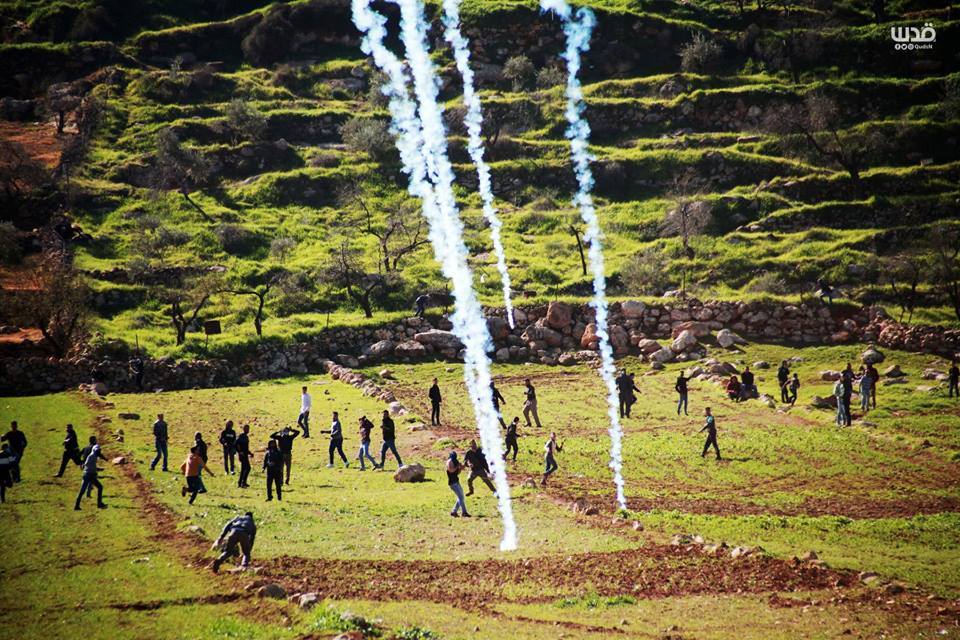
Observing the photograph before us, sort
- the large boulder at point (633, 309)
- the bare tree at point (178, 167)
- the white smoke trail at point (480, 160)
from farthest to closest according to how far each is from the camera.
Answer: the bare tree at point (178, 167)
the white smoke trail at point (480, 160)
the large boulder at point (633, 309)

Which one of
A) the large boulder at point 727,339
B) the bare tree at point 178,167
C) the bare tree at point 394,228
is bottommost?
the large boulder at point 727,339

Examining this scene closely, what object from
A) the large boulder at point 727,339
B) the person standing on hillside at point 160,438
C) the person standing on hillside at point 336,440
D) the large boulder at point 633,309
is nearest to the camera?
the person standing on hillside at point 160,438

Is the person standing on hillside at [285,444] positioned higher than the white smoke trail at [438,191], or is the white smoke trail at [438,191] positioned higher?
the white smoke trail at [438,191]

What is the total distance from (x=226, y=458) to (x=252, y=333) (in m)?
26.4

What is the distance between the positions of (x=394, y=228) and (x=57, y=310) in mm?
26436

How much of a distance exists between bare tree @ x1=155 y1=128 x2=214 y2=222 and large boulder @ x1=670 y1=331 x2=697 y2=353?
165 ft

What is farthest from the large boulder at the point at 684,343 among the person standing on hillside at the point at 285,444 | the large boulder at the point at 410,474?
the person standing on hillside at the point at 285,444

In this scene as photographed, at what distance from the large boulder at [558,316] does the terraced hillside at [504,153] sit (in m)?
4.14

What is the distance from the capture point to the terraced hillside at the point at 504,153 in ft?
209

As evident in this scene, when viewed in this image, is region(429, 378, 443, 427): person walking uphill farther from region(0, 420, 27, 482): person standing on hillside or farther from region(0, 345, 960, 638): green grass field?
region(0, 420, 27, 482): person standing on hillside

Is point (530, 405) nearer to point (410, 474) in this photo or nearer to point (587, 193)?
point (410, 474)

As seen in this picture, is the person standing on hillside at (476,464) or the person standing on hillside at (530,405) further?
the person standing on hillside at (530,405)

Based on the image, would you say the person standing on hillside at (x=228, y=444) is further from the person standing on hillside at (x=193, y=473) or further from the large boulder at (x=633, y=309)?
the large boulder at (x=633, y=309)

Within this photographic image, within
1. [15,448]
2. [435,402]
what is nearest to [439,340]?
[435,402]
